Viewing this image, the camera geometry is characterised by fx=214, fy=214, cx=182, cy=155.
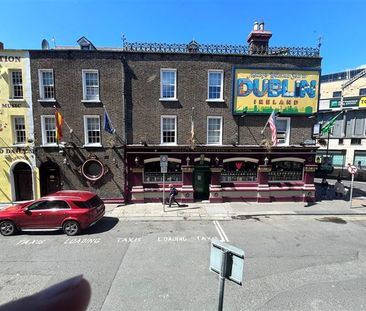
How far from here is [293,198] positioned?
50.1ft

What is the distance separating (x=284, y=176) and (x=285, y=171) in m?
0.37

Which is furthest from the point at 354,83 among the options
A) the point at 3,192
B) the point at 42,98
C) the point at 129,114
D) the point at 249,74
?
the point at 3,192

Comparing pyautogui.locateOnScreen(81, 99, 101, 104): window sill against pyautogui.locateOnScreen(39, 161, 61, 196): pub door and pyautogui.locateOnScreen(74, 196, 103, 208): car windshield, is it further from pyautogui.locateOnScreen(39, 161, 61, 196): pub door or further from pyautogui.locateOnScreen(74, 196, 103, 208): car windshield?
pyautogui.locateOnScreen(74, 196, 103, 208): car windshield

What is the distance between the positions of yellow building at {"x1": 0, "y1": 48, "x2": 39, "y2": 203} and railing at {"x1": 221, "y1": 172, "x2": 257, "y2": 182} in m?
13.0

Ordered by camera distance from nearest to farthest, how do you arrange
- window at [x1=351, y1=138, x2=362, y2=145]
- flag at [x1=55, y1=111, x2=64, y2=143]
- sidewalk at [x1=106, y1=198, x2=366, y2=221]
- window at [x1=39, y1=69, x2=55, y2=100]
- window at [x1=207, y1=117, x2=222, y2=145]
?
sidewalk at [x1=106, y1=198, x2=366, y2=221] → flag at [x1=55, y1=111, x2=64, y2=143] → window at [x1=39, y1=69, x2=55, y2=100] → window at [x1=207, y1=117, x2=222, y2=145] → window at [x1=351, y1=138, x2=362, y2=145]

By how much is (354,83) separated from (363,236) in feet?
124

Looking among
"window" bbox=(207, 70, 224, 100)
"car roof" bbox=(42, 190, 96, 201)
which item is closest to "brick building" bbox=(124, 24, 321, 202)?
"window" bbox=(207, 70, 224, 100)

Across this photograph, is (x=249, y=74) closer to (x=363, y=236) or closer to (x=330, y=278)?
(x=363, y=236)

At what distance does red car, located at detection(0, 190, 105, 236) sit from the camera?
977 centimetres

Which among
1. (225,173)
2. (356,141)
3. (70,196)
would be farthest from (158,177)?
(356,141)

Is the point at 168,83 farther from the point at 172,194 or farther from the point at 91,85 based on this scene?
the point at 172,194

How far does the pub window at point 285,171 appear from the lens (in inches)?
606

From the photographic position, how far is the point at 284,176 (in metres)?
15.4

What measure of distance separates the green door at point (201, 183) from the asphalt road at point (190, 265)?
4.48 m
